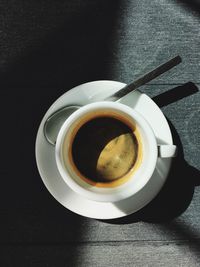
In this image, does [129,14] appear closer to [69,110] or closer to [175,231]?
[69,110]

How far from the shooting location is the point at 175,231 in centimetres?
86

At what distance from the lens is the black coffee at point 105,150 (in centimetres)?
82

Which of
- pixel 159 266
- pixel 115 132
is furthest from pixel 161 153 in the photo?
pixel 159 266

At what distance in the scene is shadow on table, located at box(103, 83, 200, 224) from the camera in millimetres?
856

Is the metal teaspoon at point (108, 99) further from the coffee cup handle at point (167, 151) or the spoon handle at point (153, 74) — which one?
the coffee cup handle at point (167, 151)

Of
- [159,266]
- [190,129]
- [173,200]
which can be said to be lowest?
[159,266]

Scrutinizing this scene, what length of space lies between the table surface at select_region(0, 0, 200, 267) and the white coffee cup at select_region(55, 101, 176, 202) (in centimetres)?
10

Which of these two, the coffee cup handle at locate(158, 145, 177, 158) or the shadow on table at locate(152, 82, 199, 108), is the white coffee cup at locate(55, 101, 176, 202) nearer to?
the coffee cup handle at locate(158, 145, 177, 158)

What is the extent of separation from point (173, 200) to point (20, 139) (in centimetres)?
32

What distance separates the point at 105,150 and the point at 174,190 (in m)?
0.16

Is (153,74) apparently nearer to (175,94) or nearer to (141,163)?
(175,94)

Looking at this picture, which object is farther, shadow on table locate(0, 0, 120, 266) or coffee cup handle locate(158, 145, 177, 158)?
shadow on table locate(0, 0, 120, 266)

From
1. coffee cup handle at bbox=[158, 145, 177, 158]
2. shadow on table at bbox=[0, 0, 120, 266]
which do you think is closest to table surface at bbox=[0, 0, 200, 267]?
shadow on table at bbox=[0, 0, 120, 266]

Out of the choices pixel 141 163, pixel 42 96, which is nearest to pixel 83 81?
pixel 42 96
